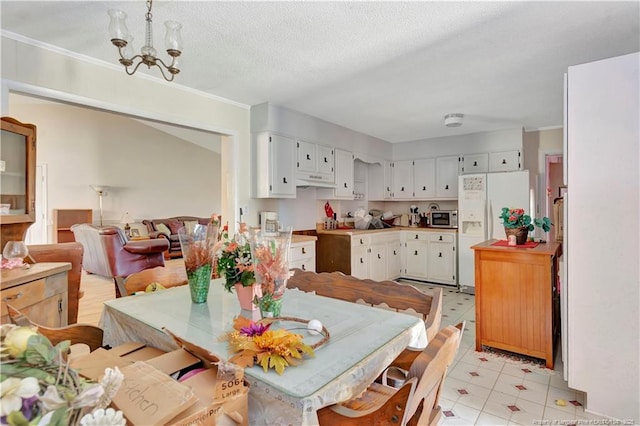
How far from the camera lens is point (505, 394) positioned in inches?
87.4

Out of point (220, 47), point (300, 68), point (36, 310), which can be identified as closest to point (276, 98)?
point (300, 68)

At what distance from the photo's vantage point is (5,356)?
57 cm

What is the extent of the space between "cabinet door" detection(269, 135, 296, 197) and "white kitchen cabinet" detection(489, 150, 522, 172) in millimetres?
3112

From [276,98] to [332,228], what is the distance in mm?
2295

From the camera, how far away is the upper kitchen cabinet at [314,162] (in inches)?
164

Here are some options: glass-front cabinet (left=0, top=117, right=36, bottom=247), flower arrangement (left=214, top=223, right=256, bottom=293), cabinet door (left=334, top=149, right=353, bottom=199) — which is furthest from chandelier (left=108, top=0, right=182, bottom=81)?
cabinet door (left=334, top=149, right=353, bottom=199)

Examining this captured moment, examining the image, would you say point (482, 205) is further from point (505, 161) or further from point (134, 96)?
point (134, 96)

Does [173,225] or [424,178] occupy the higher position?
[424,178]

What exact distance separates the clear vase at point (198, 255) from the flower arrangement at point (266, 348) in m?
0.60

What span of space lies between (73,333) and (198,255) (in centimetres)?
56

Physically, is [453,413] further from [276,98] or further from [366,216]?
[366,216]

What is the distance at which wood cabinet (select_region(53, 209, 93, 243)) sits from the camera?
295 inches

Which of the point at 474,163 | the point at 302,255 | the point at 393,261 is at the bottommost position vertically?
the point at 393,261

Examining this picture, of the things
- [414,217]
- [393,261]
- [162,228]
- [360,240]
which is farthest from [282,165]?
[162,228]
